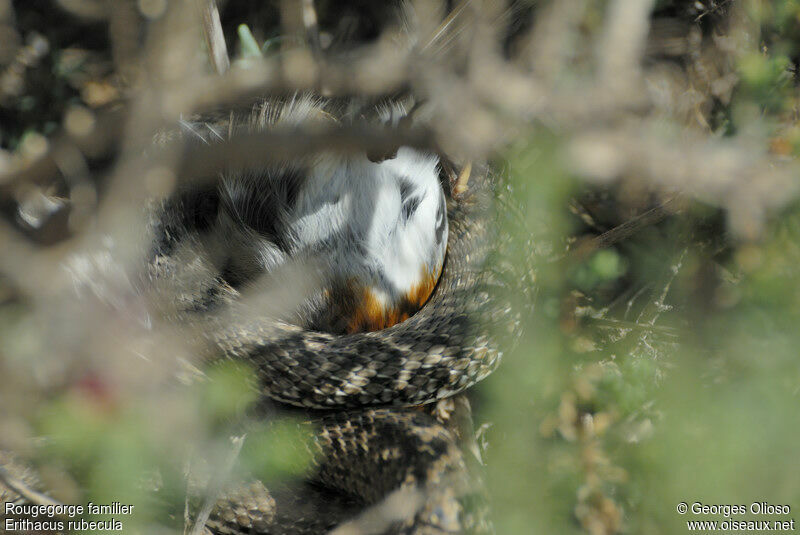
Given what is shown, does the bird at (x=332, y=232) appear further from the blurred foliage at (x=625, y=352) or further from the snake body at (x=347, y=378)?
the blurred foliage at (x=625, y=352)

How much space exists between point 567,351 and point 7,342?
6.33 feet

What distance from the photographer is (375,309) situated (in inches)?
98.5

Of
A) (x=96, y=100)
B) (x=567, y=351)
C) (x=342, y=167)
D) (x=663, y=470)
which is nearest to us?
(x=663, y=470)

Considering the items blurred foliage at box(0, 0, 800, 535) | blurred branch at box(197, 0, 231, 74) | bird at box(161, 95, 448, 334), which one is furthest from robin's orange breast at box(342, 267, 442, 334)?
blurred branch at box(197, 0, 231, 74)

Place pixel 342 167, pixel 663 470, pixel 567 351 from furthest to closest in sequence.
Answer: pixel 567 351 → pixel 342 167 → pixel 663 470

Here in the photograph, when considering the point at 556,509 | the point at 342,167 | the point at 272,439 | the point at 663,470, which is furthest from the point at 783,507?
the point at 342,167

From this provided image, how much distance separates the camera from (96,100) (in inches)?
122

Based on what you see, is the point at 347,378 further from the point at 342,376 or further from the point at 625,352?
the point at 625,352

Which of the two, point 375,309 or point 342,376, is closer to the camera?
point 342,376

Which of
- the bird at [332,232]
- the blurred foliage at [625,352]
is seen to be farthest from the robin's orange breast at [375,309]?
the blurred foliage at [625,352]

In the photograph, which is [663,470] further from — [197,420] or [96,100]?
Result: [96,100]

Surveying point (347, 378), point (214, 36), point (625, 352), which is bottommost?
point (625, 352)

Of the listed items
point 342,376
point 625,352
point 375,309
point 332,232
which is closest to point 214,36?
point 332,232

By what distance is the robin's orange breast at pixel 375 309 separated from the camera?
2.49m
